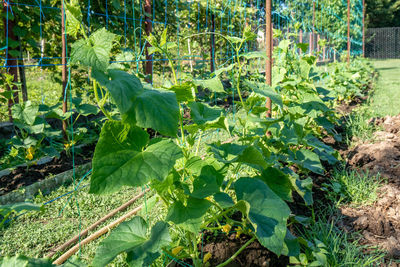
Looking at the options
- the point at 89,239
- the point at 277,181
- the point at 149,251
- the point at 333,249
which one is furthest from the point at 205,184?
the point at 89,239

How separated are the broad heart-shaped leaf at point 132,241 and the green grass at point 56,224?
18.5 inches

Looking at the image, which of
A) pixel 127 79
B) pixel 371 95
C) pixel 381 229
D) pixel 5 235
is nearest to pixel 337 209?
pixel 381 229

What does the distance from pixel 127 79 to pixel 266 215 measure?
2.31 ft

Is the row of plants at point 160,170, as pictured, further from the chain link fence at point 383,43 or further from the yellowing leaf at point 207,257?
the chain link fence at point 383,43

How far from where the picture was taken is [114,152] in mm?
1146

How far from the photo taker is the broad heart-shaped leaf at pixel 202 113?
1.41 metres

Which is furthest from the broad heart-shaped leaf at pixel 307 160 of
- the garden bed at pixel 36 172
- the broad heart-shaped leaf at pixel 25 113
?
the broad heart-shaped leaf at pixel 25 113

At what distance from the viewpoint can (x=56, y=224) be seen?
2279 mm

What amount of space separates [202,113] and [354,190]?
1438 millimetres

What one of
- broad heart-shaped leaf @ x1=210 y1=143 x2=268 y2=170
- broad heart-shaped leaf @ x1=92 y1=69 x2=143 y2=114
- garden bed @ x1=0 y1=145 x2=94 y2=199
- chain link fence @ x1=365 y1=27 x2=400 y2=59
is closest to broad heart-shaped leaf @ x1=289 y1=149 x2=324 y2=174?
broad heart-shaped leaf @ x1=210 y1=143 x2=268 y2=170

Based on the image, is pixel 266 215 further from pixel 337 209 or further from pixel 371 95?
pixel 371 95

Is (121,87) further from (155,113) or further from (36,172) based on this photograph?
(36,172)

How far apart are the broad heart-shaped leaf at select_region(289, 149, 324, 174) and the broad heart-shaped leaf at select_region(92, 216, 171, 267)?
1230mm

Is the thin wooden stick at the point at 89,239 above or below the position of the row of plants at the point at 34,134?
below
